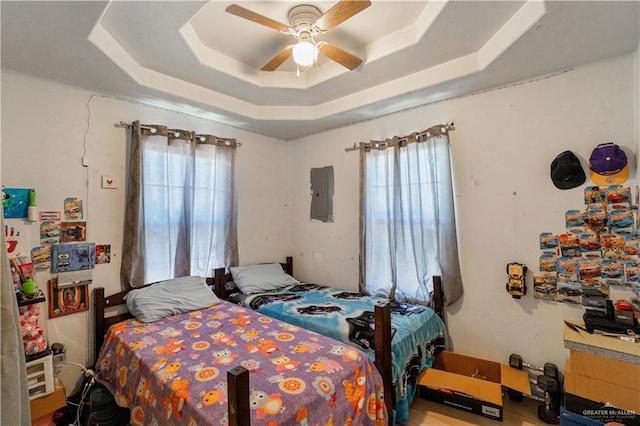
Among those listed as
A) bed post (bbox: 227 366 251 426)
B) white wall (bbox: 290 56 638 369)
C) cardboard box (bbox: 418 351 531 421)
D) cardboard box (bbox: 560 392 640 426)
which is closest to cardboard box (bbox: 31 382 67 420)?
bed post (bbox: 227 366 251 426)

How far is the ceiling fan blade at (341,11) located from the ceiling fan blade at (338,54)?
5.0 inches

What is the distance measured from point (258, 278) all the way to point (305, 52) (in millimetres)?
2276

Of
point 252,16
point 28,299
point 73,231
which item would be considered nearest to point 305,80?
point 252,16

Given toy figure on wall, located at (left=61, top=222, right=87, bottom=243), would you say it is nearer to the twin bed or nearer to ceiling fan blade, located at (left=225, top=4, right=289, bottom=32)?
the twin bed

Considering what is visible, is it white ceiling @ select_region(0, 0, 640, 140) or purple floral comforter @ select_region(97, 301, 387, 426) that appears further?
white ceiling @ select_region(0, 0, 640, 140)

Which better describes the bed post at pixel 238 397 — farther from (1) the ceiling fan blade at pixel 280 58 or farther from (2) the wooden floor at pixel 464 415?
(1) the ceiling fan blade at pixel 280 58

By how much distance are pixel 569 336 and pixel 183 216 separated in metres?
3.10

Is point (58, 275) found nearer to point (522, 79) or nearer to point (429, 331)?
point (429, 331)

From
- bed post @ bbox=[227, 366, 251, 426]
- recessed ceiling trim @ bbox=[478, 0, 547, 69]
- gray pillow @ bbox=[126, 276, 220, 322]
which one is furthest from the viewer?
gray pillow @ bbox=[126, 276, 220, 322]

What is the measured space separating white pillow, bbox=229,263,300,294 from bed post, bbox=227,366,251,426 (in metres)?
1.95

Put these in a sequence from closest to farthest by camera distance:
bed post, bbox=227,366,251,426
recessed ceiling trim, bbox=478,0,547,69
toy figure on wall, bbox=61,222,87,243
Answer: bed post, bbox=227,366,251,426
recessed ceiling trim, bbox=478,0,547,69
toy figure on wall, bbox=61,222,87,243

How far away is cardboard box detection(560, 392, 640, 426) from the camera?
4.97 ft

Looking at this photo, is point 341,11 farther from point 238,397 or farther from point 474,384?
point 474,384

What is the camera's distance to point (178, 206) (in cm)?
281
